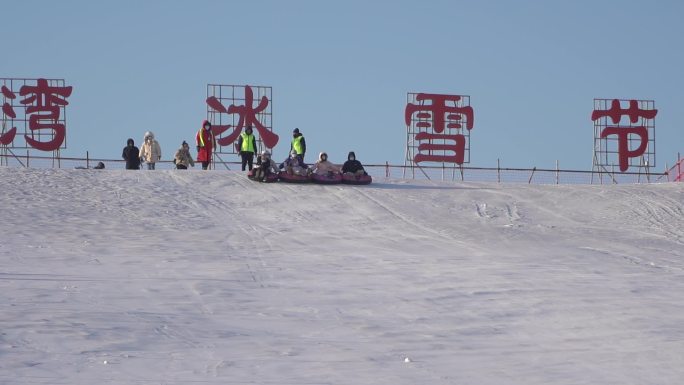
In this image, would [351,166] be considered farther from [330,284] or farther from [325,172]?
[330,284]

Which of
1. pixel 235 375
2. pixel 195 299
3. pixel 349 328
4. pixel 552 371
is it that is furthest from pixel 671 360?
pixel 195 299

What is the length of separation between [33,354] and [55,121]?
2275 cm

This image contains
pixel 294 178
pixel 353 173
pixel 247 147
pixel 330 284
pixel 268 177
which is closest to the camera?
pixel 330 284

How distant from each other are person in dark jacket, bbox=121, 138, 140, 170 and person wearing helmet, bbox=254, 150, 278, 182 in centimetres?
405

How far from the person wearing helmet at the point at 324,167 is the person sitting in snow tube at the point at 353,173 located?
→ 19 centimetres

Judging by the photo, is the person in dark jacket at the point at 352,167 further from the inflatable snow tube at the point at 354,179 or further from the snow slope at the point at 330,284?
→ the snow slope at the point at 330,284

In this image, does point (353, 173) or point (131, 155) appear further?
point (131, 155)

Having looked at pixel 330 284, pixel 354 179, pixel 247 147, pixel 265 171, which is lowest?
pixel 330 284

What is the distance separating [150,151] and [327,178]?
500 cm

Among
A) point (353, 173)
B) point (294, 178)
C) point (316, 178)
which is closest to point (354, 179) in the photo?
point (353, 173)

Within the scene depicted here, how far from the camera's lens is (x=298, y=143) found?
28.4 meters

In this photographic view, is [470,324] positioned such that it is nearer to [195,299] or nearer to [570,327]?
[570,327]

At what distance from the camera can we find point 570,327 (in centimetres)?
1275

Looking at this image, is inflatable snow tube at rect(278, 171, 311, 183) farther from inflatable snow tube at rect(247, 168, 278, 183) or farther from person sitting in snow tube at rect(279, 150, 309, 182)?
inflatable snow tube at rect(247, 168, 278, 183)
